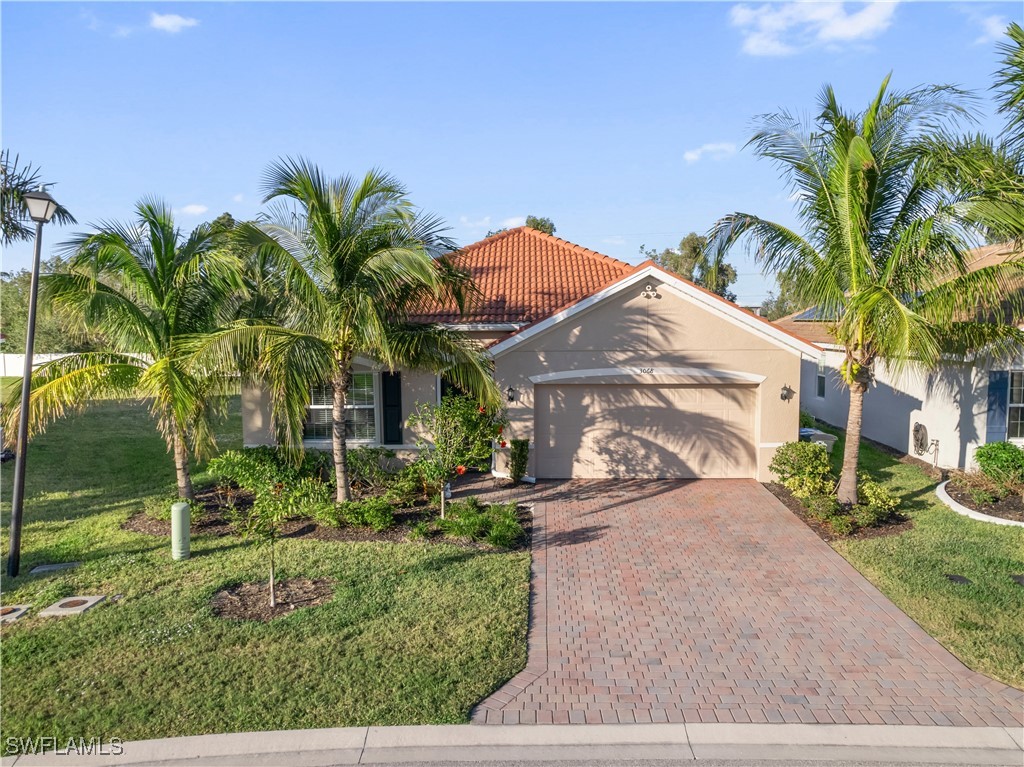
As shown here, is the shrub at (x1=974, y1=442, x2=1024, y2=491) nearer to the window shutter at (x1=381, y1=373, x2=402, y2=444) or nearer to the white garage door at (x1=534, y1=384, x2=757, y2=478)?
the white garage door at (x1=534, y1=384, x2=757, y2=478)

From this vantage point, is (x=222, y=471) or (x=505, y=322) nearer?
(x=222, y=471)

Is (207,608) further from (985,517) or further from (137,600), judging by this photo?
(985,517)

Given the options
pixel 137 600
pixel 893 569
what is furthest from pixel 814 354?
pixel 137 600

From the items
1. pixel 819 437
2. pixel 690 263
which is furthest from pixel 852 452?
pixel 690 263

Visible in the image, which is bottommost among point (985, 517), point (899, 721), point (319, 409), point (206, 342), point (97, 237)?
point (899, 721)

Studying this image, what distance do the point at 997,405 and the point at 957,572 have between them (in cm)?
652

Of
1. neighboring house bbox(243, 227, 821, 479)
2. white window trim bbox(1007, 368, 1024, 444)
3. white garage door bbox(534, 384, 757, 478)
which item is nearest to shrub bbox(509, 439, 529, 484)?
neighboring house bbox(243, 227, 821, 479)

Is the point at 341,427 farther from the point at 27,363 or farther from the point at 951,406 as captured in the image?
the point at 951,406

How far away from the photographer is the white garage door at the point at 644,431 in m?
14.2

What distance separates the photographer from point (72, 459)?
1666 centimetres

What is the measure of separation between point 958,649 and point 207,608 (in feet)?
26.5

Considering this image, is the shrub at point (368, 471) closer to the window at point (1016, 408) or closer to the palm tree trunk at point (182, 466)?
the palm tree trunk at point (182, 466)

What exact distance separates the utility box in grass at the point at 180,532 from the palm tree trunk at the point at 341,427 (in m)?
2.49

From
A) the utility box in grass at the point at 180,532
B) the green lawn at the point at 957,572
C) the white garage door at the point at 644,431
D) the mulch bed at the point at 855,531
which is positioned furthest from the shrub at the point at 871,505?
the utility box in grass at the point at 180,532
